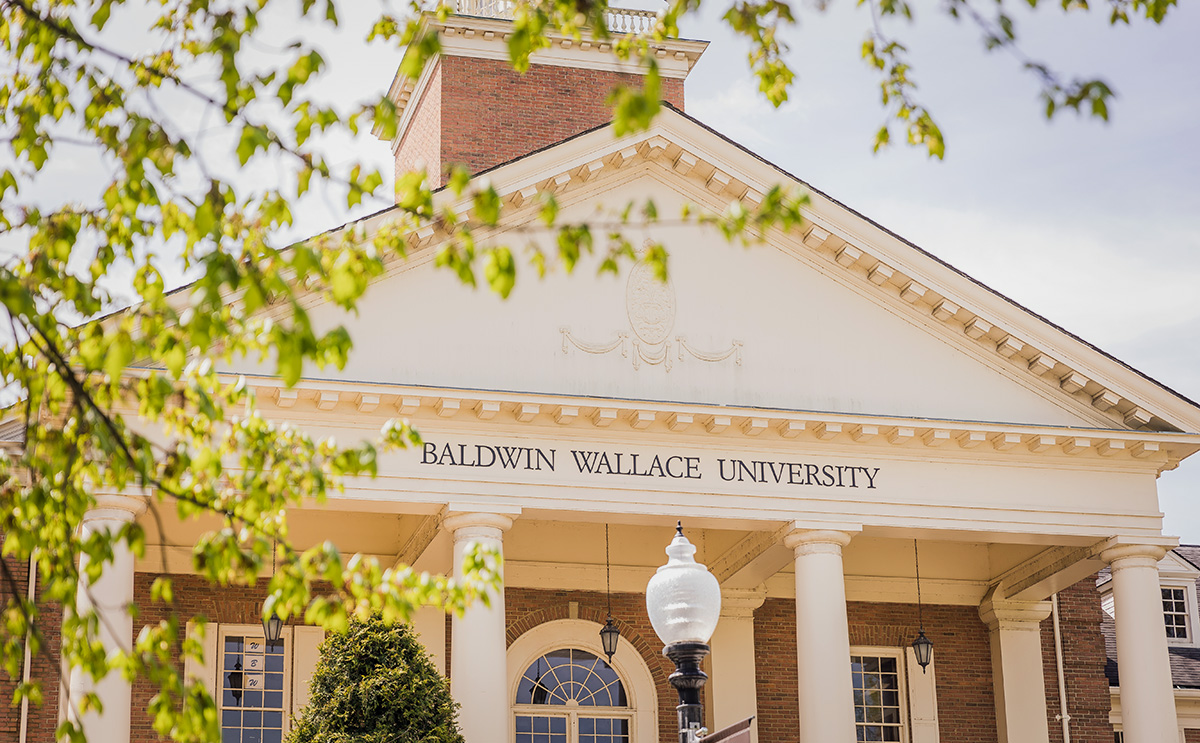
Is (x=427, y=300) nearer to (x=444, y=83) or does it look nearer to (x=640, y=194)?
(x=640, y=194)

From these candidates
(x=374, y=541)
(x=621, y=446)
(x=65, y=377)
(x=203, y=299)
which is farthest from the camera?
(x=374, y=541)

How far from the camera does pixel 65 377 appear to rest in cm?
763

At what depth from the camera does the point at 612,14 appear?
1202 inches

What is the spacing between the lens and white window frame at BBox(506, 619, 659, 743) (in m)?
23.7

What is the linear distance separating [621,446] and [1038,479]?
584cm

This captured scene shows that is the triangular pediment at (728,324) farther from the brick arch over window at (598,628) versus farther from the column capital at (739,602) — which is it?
the brick arch over window at (598,628)

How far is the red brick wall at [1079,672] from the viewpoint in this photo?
25.4 meters

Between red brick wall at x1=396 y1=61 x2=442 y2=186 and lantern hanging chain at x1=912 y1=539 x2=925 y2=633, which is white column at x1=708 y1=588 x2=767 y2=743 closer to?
lantern hanging chain at x1=912 y1=539 x2=925 y2=633

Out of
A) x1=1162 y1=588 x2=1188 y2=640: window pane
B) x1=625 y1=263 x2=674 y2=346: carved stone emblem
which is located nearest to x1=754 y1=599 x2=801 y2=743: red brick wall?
x1=625 y1=263 x2=674 y2=346: carved stone emblem

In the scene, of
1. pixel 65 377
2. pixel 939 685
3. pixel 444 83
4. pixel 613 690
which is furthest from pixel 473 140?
pixel 65 377

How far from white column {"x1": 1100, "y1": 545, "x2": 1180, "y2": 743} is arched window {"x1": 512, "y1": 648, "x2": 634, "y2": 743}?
7.28 metres

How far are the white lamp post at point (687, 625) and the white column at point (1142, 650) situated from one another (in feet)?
41.4

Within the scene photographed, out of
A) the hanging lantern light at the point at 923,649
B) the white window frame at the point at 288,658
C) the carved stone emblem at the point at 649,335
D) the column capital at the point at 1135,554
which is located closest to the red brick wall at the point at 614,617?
the white window frame at the point at 288,658

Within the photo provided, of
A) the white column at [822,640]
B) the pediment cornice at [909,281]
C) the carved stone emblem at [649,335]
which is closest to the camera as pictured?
the white column at [822,640]
